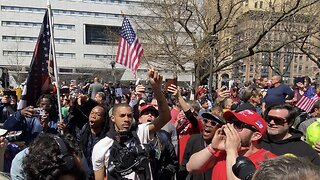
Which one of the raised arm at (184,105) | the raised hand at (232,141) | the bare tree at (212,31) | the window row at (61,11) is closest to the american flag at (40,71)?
the raised arm at (184,105)

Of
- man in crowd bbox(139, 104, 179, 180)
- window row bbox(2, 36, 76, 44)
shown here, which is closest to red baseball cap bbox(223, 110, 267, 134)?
man in crowd bbox(139, 104, 179, 180)

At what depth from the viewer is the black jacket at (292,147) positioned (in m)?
3.71

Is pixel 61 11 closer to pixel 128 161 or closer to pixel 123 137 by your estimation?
pixel 123 137

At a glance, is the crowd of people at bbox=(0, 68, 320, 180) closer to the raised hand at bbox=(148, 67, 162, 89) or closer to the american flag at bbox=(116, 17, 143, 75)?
the raised hand at bbox=(148, 67, 162, 89)

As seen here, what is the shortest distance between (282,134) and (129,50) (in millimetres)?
4328

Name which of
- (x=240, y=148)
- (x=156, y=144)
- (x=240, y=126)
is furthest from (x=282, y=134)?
(x=156, y=144)

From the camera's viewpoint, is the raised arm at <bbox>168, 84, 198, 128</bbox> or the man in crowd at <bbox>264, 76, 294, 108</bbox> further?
the man in crowd at <bbox>264, 76, 294, 108</bbox>

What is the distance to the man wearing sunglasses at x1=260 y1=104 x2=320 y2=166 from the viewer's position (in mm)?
3803

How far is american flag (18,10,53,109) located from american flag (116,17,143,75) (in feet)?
5.53

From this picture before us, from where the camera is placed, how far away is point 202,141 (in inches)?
174

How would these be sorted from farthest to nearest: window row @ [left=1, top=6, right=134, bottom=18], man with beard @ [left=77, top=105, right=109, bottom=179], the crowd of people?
window row @ [left=1, top=6, right=134, bottom=18] < man with beard @ [left=77, top=105, right=109, bottom=179] < the crowd of people

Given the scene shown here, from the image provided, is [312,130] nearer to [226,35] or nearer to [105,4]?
[226,35]

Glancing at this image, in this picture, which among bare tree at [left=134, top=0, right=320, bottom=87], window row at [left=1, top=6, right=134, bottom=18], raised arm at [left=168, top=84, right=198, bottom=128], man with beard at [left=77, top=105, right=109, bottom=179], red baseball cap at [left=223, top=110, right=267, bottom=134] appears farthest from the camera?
window row at [left=1, top=6, right=134, bottom=18]

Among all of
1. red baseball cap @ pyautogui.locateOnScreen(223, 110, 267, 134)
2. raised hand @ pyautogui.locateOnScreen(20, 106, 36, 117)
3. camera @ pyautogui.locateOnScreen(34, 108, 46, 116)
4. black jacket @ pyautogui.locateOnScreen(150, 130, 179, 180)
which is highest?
red baseball cap @ pyautogui.locateOnScreen(223, 110, 267, 134)
